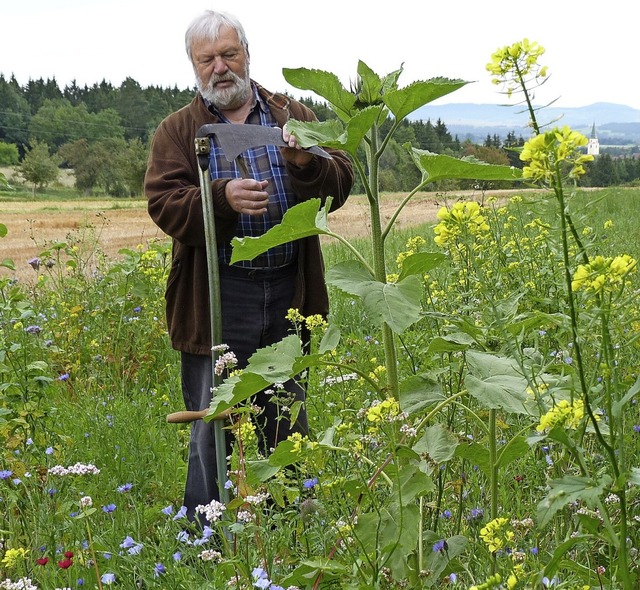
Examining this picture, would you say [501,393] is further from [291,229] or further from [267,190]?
[267,190]

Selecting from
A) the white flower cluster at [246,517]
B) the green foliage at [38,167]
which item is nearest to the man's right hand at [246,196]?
the white flower cluster at [246,517]

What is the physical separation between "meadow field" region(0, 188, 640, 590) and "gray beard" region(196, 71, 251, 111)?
980 millimetres

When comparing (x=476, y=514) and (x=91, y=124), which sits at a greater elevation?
(x=91, y=124)

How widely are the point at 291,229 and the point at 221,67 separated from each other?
165 centimetres

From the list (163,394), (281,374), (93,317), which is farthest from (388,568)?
(93,317)

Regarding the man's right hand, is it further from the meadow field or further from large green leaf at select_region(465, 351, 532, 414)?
large green leaf at select_region(465, 351, 532, 414)

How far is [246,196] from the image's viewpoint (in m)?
2.93

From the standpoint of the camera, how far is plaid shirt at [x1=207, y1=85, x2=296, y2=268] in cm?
324

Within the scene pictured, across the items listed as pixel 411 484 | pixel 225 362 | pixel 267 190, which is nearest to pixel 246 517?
pixel 225 362

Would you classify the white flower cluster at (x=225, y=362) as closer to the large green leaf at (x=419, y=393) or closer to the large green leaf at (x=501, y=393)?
the large green leaf at (x=419, y=393)

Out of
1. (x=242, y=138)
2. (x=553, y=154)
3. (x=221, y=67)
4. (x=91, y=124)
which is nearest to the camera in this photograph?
(x=553, y=154)

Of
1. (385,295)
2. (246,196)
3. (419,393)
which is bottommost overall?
(419,393)

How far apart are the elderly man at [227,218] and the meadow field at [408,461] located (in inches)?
14.2

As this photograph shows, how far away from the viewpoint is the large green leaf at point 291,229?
1.75 m
